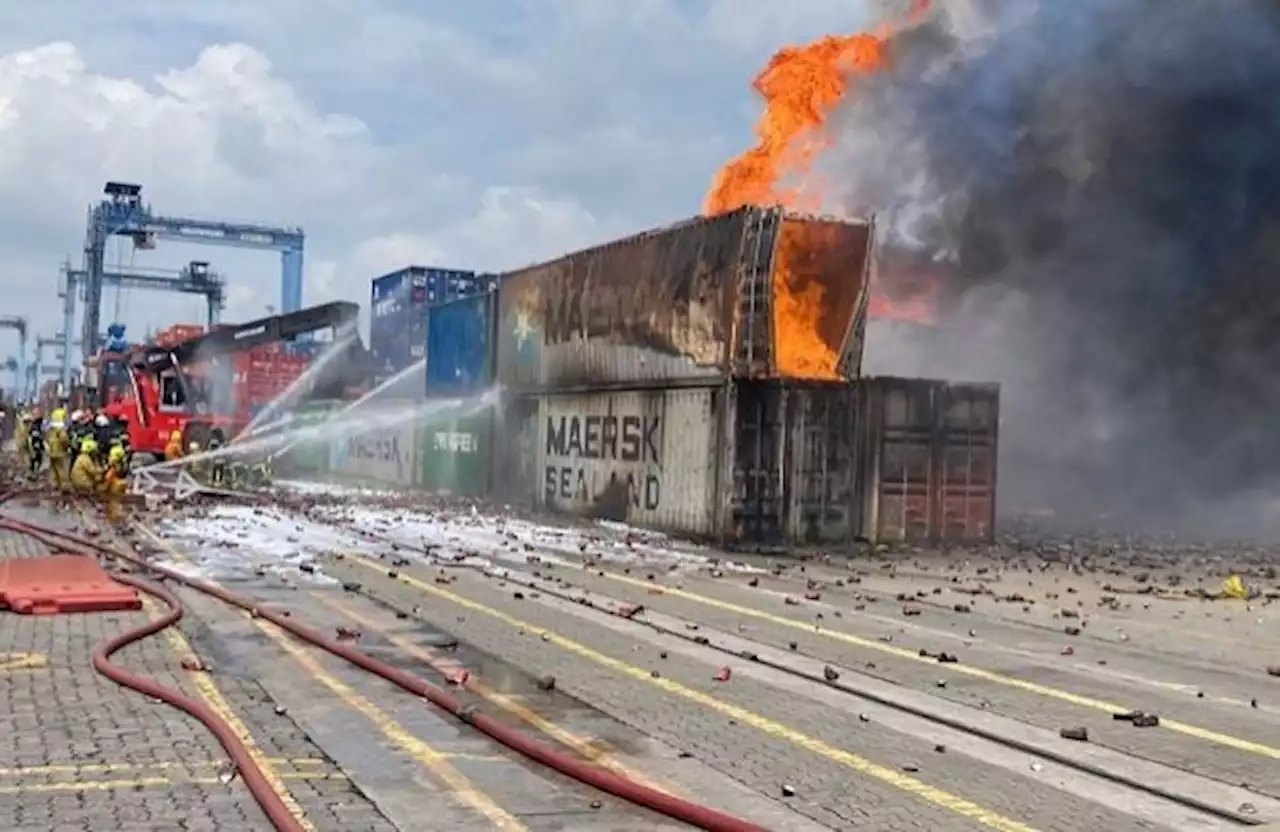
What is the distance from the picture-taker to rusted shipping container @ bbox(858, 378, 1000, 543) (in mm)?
21672

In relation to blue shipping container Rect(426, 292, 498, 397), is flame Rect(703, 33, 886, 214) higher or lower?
higher

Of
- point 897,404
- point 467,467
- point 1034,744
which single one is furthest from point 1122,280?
point 1034,744

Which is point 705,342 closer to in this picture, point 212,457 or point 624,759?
point 624,759

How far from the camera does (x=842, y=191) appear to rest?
31750mm

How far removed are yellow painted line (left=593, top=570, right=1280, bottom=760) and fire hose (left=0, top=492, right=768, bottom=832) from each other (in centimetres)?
386

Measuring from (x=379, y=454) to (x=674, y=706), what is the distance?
31.7 meters

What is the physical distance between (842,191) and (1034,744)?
25.1m

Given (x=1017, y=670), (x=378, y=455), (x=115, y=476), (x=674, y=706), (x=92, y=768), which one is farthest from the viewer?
(x=378, y=455)

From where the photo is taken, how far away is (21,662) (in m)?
9.54

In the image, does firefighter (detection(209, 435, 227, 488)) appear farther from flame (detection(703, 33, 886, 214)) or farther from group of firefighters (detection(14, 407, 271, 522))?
flame (detection(703, 33, 886, 214))

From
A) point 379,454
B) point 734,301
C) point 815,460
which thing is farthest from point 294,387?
point 815,460

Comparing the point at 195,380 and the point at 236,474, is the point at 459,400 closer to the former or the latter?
the point at 236,474

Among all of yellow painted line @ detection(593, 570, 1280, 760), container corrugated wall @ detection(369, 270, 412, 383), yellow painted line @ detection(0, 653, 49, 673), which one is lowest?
yellow painted line @ detection(0, 653, 49, 673)

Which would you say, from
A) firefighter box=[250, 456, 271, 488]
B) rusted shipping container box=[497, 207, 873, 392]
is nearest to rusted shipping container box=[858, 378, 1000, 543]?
rusted shipping container box=[497, 207, 873, 392]
